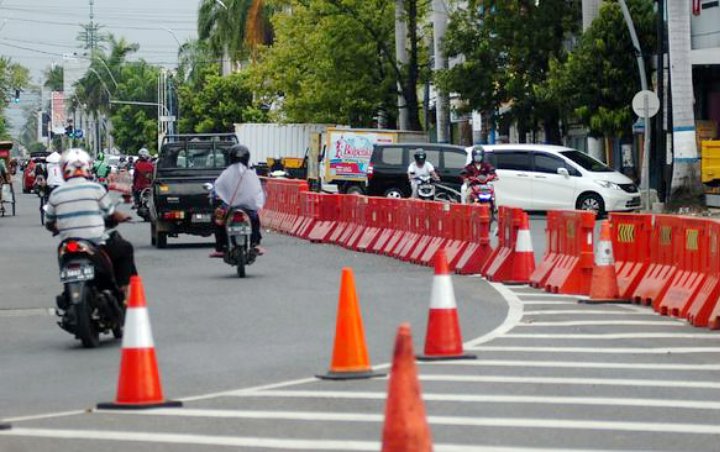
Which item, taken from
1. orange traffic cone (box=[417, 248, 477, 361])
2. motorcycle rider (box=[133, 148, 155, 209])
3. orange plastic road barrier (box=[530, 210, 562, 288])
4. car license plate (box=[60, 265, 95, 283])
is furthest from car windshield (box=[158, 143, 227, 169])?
orange traffic cone (box=[417, 248, 477, 361])

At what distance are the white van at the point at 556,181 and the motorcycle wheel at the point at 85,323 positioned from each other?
26.6m

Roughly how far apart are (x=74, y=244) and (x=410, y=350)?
807 cm

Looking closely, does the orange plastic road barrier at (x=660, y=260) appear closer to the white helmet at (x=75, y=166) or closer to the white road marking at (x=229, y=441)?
the white helmet at (x=75, y=166)

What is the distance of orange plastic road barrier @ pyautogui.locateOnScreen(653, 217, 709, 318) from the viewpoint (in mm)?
15688

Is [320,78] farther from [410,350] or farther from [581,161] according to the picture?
[410,350]

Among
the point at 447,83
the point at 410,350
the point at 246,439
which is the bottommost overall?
the point at 246,439

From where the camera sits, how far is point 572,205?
132 ft

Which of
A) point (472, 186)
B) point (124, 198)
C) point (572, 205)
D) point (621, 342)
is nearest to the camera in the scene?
point (621, 342)

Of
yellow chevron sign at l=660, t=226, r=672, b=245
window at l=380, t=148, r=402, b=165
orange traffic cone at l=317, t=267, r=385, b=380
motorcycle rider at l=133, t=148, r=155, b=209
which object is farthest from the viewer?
window at l=380, t=148, r=402, b=165

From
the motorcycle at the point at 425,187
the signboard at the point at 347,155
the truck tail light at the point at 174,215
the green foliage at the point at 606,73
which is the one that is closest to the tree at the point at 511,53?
the green foliage at the point at 606,73

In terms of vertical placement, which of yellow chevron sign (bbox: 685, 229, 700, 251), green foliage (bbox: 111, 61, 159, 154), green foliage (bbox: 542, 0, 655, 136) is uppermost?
green foliage (bbox: 111, 61, 159, 154)

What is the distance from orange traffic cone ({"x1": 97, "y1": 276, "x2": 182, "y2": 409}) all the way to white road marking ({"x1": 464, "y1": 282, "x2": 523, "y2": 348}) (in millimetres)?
3666

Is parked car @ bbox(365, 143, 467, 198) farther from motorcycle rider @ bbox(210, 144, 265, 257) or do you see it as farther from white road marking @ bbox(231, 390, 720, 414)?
white road marking @ bbox(231, 390, 720, 414)

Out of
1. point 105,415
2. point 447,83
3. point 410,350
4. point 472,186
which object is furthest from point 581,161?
point 410,350
